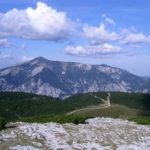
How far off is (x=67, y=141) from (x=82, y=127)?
945 centimetres

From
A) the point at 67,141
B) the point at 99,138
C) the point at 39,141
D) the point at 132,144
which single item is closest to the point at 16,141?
the point at 39,141

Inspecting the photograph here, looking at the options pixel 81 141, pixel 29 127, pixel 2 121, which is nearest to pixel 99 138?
Result: pixel 81 141

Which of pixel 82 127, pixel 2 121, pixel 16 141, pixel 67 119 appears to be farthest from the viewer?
pixel 67 119

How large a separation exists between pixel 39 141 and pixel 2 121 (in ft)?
24.2

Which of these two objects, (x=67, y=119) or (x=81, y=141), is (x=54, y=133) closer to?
(x=81, y=141)

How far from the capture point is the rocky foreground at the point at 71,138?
40.4 metres

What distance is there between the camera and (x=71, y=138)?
146 feet

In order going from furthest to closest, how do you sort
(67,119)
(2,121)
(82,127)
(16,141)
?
(67,119) → (82,127) → (2,121) → (16,141)

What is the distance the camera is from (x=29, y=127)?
4625 cm

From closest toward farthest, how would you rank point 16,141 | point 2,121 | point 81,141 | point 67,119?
point 16,141 → point 81,141 → point 2,121 → point 67,119

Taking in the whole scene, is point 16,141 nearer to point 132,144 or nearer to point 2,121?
point 2,121

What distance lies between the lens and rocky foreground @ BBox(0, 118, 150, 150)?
1591 inches

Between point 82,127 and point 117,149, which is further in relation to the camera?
point 82,127

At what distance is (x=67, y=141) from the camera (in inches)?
1698
